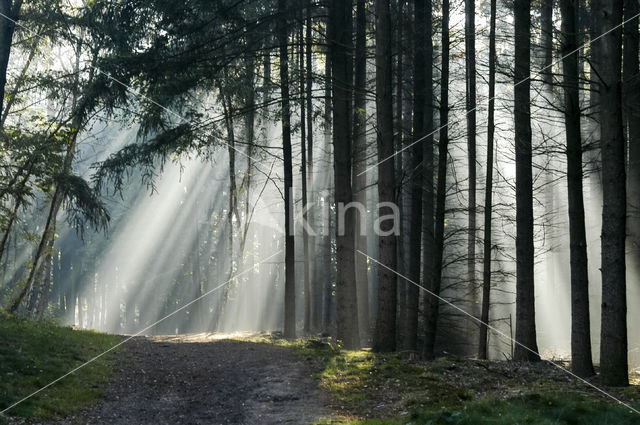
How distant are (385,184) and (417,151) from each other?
193 cm

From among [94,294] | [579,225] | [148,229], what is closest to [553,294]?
[579,225]

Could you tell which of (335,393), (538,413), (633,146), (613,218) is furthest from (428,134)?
(538,413)

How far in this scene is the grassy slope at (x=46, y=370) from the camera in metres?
8.18

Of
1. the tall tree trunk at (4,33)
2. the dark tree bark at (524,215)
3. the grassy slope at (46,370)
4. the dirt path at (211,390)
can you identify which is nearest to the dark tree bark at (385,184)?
the dirt path at (211,390)

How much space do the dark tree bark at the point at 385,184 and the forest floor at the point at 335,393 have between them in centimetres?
82

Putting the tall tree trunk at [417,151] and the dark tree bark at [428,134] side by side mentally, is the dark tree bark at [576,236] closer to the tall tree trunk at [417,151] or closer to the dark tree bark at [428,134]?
the dark tree bark at [428,134]

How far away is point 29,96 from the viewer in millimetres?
19734

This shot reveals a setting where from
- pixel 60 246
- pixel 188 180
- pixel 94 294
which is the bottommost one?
pixel 94 294

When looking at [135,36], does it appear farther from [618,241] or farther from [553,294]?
[553,294]

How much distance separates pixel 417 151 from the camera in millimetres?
14250

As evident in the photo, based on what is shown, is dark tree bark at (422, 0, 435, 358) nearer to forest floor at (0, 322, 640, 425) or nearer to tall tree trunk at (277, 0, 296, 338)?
forest floor at (0, 322, 640, 425)

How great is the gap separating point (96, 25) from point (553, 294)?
1074 inches

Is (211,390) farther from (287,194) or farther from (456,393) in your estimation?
(287,194)

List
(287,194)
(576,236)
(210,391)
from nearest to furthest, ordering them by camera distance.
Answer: (210,391) → (576,236) → (287,194)
